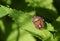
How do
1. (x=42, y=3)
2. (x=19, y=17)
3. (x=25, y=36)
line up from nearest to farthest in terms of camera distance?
(x=19, y=17) → (x=25, y=36) → (x=42, y=3)

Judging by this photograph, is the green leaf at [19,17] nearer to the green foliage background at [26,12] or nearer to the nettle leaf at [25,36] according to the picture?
the green foliage background at [26,12]

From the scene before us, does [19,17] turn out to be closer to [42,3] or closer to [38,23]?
[38,23]

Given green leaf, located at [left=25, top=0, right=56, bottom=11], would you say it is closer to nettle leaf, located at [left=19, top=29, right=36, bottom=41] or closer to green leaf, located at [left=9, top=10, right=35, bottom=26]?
nettle leaf, located at [left=19, top=29, right=36, bottom=41]

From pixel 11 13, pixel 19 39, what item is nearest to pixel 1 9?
pixel 11 13

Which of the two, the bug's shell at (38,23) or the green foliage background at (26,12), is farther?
the green foliage background at (26,12)

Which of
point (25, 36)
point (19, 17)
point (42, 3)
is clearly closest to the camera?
point (19, 17)

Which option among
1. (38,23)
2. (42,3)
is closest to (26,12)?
(42,3)

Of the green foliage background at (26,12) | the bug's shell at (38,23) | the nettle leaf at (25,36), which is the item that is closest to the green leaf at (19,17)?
the bug's shell at (38,23)

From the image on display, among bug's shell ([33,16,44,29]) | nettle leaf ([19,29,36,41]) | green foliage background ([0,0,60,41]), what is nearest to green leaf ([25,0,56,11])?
green foliage background ([0,0,60,41])

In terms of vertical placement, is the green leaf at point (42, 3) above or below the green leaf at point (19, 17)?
above

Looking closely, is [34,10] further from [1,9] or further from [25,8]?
[1,9]

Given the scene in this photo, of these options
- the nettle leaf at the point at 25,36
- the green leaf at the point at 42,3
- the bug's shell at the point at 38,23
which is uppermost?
the green leaf at the point at 42,3
